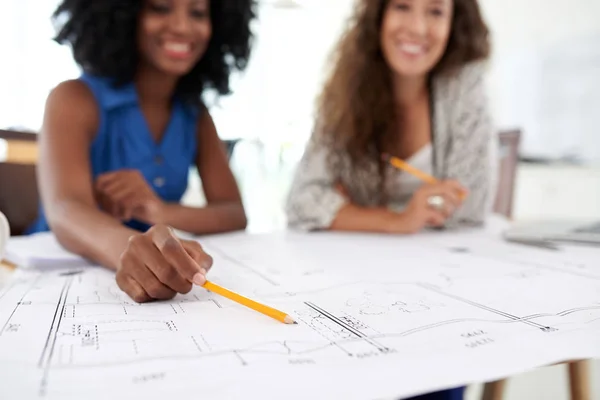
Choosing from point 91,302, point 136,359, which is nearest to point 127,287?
point 91,302

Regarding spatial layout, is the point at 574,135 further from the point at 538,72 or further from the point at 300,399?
the point at 300,399

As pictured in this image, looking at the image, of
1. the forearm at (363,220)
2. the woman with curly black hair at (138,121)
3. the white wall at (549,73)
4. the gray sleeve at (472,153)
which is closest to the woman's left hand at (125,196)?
the woman with curly black hair at (138,121)

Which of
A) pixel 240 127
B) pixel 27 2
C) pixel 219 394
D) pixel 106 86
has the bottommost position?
pixel 240 127

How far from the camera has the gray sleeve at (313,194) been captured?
3.17 feet

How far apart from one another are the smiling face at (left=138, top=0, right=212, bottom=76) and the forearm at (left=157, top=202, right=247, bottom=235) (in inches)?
11.2

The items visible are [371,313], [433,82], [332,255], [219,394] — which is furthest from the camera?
[433,82]

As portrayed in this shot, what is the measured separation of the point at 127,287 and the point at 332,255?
0.31 metres

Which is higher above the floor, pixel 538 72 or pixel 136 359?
pixel 538 72

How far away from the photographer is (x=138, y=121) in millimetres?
1013

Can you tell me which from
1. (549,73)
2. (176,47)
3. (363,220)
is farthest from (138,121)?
(549,73)

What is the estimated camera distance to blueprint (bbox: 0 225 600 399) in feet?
0.96

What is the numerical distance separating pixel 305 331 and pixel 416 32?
0.83 meters

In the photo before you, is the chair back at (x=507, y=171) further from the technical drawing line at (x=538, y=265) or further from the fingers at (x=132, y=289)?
the fingers at (x=132, y=289)

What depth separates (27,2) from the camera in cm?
311
